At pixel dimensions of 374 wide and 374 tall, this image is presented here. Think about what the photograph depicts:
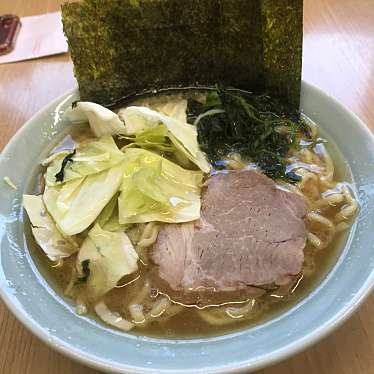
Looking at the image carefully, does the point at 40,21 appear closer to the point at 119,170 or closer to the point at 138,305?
the point at 119,170

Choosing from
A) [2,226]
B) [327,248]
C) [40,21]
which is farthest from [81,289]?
[40,21]

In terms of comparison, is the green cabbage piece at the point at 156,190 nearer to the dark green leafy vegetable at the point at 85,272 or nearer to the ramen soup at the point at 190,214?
the ramen soup at the point at 190,214

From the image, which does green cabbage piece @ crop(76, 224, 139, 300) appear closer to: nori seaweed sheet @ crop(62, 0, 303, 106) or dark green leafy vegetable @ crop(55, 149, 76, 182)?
dark green leafy vegetable @ crop(55, 149, 76, 182)

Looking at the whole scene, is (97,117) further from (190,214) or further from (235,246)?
(235,246)

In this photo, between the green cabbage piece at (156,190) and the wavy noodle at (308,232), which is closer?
the wavy noodle at (308,232)

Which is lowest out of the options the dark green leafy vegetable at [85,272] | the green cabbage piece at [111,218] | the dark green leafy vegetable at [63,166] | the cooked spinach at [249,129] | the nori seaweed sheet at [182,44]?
the dark green leafy vegetable at [85,272]

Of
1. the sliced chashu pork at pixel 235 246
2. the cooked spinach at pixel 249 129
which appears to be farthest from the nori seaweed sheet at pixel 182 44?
the sliced chashu pork at pixel 235 246

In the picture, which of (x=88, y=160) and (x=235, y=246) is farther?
(x=88, y=160)

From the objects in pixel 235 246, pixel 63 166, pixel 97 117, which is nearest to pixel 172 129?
pixel 97 117
